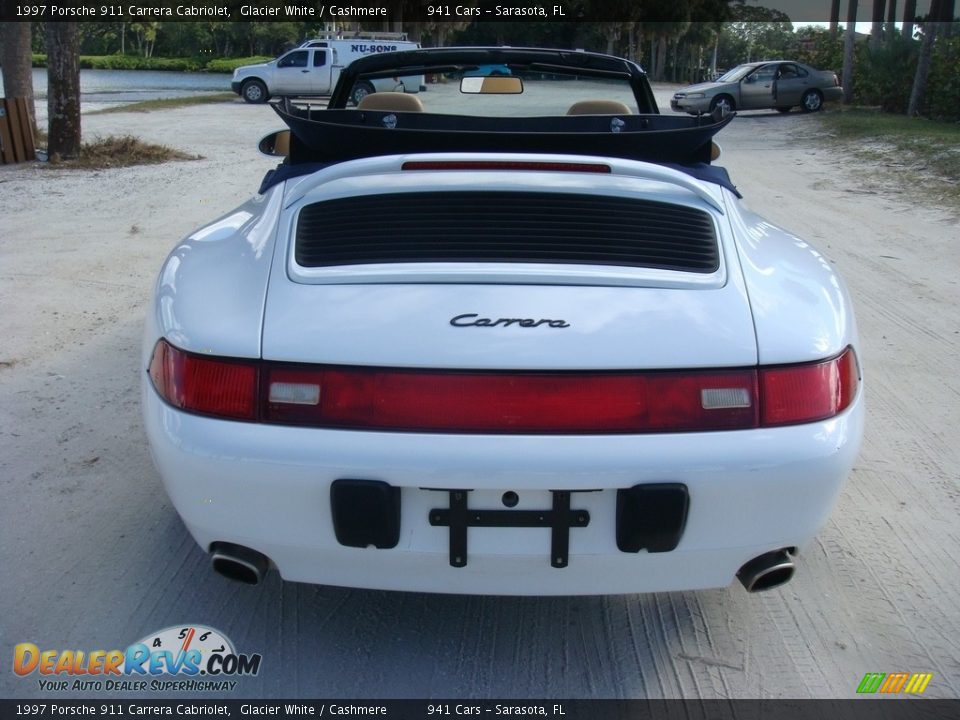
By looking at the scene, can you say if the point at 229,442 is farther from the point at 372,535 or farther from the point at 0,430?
the point at 0,430

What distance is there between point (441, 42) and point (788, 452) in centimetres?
5919

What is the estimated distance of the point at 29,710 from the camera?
2.22m

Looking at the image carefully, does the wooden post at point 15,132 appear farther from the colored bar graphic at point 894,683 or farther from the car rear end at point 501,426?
the colored bar graphic at point 894,683

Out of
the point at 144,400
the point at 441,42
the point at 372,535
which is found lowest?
the point at 372,535

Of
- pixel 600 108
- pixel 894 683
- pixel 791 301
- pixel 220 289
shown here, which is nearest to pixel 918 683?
pixel 894 683

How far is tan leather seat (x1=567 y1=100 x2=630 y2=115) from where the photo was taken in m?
3.89

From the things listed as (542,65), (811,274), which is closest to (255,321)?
(811,274)

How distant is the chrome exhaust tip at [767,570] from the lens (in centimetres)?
217

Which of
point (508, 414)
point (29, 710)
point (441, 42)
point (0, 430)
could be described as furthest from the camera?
point (441, 42)

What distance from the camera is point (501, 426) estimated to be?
200cm

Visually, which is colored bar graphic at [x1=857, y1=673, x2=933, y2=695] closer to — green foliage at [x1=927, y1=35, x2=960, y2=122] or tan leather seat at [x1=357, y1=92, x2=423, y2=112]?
tan leather seat at [x1=357, y1=92, x2=423, y2=112]

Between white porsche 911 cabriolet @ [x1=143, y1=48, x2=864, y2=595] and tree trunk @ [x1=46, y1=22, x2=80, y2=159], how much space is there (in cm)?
1160

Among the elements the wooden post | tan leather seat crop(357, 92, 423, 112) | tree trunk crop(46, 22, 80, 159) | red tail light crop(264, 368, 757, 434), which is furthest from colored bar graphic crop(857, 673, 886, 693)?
the wooden post

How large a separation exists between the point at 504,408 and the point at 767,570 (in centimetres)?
77
